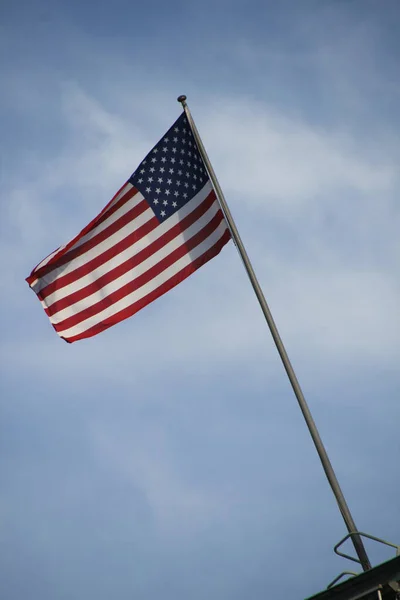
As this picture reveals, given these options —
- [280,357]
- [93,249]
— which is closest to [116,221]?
[93,249]

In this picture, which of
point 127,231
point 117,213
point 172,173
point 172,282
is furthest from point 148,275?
point 172,173

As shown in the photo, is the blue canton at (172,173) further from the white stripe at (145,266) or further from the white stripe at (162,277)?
the white stripe at (162,277)

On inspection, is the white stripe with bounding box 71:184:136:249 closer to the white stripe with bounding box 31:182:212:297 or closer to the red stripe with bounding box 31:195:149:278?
the red stripe with bounding box 31:195:149:278

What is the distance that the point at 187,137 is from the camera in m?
14.2

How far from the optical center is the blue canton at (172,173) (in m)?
14.0

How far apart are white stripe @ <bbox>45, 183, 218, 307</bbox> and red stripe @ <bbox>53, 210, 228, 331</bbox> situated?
0.51 meters

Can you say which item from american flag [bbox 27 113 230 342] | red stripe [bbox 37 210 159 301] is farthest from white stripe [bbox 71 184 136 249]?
red stripe [bbox 37 210 159 301]

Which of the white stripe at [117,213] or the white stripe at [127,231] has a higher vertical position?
the white stripe at [117,213]

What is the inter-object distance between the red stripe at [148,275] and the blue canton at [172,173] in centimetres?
87

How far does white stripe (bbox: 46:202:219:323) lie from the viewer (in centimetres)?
1373

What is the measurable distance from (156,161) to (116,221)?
170cm

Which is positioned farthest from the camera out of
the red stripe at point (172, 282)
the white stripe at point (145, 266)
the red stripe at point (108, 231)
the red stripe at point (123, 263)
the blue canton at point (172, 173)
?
the red stripe at point (108, 231)

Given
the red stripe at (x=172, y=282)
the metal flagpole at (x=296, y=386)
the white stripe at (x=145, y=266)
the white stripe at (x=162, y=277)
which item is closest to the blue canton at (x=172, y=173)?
the white stripe at (x=145, y=266)

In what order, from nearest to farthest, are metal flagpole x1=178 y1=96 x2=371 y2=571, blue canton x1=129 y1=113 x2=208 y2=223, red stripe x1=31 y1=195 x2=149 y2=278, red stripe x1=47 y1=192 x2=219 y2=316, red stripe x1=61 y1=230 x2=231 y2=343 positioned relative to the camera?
metal flagpole x1=178 y1=96 x2=371 y2=571, red stripe x1=61 y1=230 x2=231 y2=343, red stripe x1=47 y1=192 x2=219 y2=316, blue canton x1=129 y1=113 x2=208 y2=223, red stripe x1=31 y1=195 x2=149 y2=278
